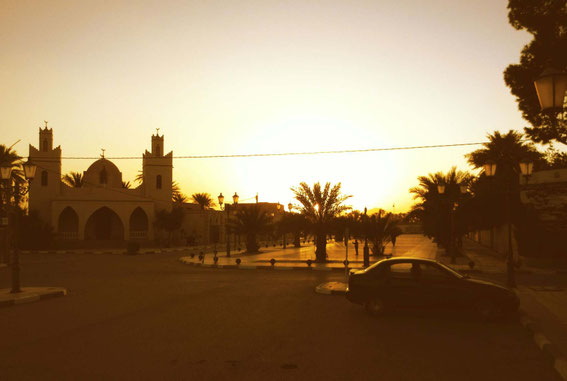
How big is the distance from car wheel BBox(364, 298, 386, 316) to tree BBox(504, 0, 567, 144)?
8.01 m

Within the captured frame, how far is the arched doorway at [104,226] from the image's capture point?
5241cm

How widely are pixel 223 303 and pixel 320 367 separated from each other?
19.6 feet

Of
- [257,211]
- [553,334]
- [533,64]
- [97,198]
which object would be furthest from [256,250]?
[553,334]

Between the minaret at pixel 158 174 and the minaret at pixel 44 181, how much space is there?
29.7 feet

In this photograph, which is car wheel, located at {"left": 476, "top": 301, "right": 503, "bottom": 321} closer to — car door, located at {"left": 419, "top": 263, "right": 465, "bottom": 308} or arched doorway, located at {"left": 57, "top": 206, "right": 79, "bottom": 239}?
car door, located at {"left": 419, "top": 263, "right": 465, "bottom": 308}

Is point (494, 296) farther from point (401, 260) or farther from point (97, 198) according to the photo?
point (97, 198)

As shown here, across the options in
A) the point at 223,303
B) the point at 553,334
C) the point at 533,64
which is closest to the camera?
the point at 553,334

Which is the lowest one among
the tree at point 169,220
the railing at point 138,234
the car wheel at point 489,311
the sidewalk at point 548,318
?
the sidewalk at point 548,318

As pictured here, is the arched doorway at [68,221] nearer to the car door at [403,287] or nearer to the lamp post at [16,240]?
the lamp post at [16,240]

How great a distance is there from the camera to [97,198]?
4959 centimetres

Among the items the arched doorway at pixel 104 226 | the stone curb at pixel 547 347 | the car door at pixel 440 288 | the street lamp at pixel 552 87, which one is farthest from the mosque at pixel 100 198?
the street lamp at pixel 552 87

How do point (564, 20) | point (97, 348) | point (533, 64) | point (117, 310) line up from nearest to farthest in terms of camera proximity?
1. point (97, 348)
2. point (117, 310)
3. point (564, 20)
4. point (533, 64)

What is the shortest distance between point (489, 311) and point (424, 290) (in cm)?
133

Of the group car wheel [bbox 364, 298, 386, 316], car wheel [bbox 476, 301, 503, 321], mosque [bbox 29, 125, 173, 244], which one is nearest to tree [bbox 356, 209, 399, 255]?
car wheel [bbox 364, 298, 386, 316]
